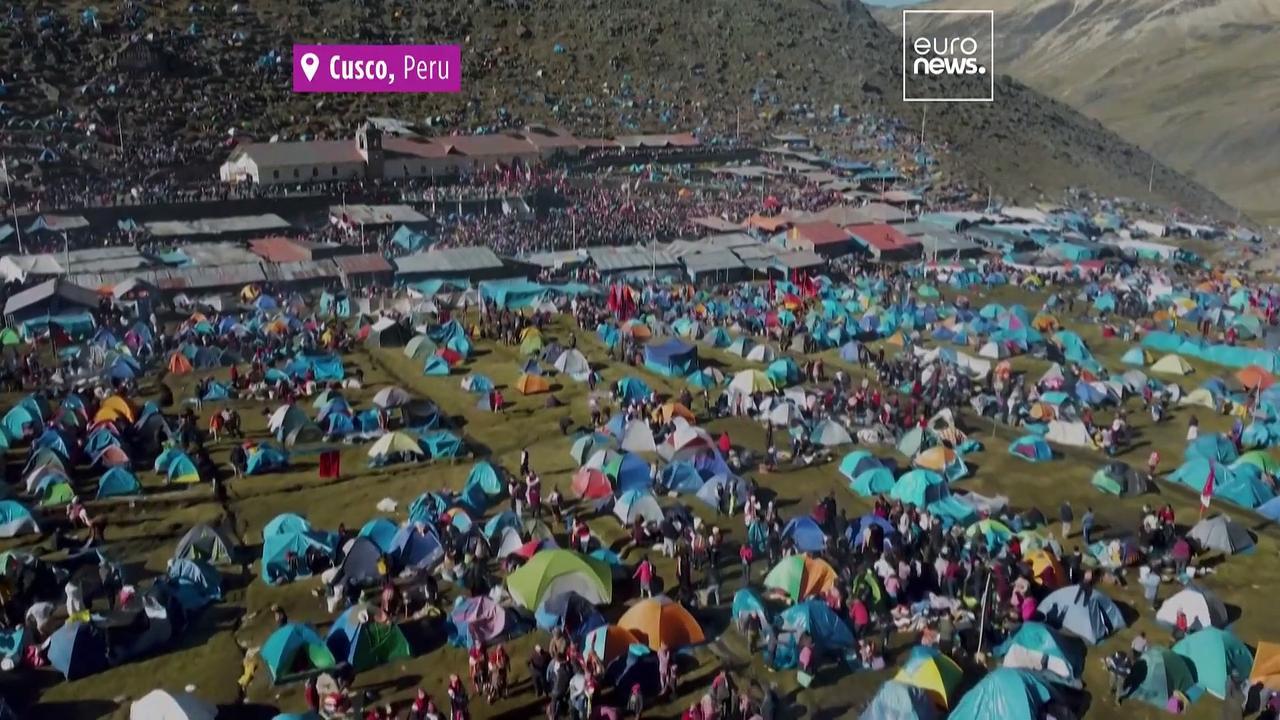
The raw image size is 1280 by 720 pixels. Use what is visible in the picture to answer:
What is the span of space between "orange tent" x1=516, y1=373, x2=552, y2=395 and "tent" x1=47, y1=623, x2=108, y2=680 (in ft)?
45.2

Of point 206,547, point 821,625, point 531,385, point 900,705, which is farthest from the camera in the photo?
point 531,385

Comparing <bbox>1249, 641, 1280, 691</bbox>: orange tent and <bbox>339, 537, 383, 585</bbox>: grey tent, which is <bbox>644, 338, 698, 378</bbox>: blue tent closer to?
<bbox>339, 537, 383, 585</bbox>: grey tent

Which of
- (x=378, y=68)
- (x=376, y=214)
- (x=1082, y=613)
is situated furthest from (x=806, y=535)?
(x=378, y=68)

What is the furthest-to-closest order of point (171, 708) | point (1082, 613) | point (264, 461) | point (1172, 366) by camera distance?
point (1172, 366)
point (264, 461)
point (1082, 613)
point (171, 708)

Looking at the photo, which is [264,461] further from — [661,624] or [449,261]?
[449,261]

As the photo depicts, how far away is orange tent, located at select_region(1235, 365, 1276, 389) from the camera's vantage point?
2761cm

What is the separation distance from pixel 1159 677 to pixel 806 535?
223 inches

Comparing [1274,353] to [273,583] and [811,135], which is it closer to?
[273,583]

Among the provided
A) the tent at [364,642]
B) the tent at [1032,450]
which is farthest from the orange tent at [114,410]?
the tent at [1032,450]

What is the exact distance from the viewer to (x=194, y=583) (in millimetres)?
15484

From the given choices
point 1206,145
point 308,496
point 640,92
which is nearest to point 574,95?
point 640,92

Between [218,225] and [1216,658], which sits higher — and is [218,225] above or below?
above

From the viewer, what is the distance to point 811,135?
77750 millimetres

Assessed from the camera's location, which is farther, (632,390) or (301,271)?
(301,271)
